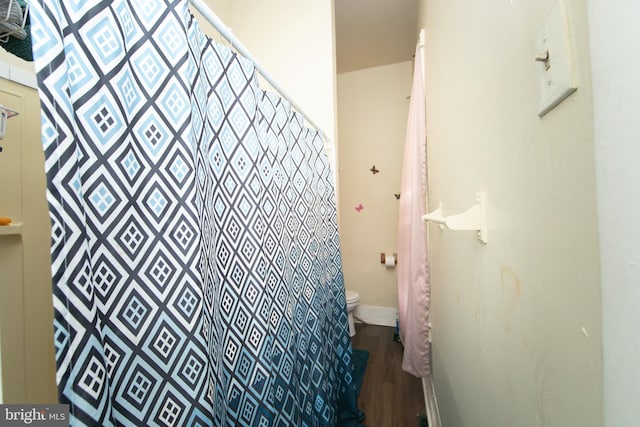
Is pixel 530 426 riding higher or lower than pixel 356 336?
higher

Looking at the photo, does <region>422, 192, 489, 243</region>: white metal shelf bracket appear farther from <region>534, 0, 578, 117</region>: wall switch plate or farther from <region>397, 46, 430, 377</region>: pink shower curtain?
<region>397, 46, 430, 377</region>: pink shower curtain

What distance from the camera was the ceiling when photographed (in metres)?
1.77

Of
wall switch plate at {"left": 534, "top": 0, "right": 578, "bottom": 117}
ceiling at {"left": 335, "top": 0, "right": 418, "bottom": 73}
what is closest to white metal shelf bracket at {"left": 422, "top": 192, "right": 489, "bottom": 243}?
wall switch plate at {"left": 534, "top": 0, "right": 578, "bottom": 117}

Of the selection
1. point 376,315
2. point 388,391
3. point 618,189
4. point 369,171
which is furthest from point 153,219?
point 376,315

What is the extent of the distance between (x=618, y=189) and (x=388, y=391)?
5.87ft

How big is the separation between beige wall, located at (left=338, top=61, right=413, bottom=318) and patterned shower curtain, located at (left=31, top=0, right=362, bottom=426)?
6.29ft

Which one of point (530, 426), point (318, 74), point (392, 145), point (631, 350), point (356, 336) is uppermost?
point (318, 74)

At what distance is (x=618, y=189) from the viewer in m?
0.22

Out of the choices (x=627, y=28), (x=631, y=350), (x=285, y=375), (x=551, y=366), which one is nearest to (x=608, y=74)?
(x=627, y=28)

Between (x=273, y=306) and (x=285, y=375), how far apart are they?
Result: 225 mm

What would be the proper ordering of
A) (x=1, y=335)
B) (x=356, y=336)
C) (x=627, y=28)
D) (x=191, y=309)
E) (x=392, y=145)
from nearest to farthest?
(x=627, y=28)
(x=191, y=309)
(x=1, y=335)
(x=356, y=336)
(x=392, y=145)

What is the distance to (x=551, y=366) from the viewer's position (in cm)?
33

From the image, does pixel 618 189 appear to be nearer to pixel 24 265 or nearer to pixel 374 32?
pixel 24 265

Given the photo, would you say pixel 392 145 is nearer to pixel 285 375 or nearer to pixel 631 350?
pixel 285 375
